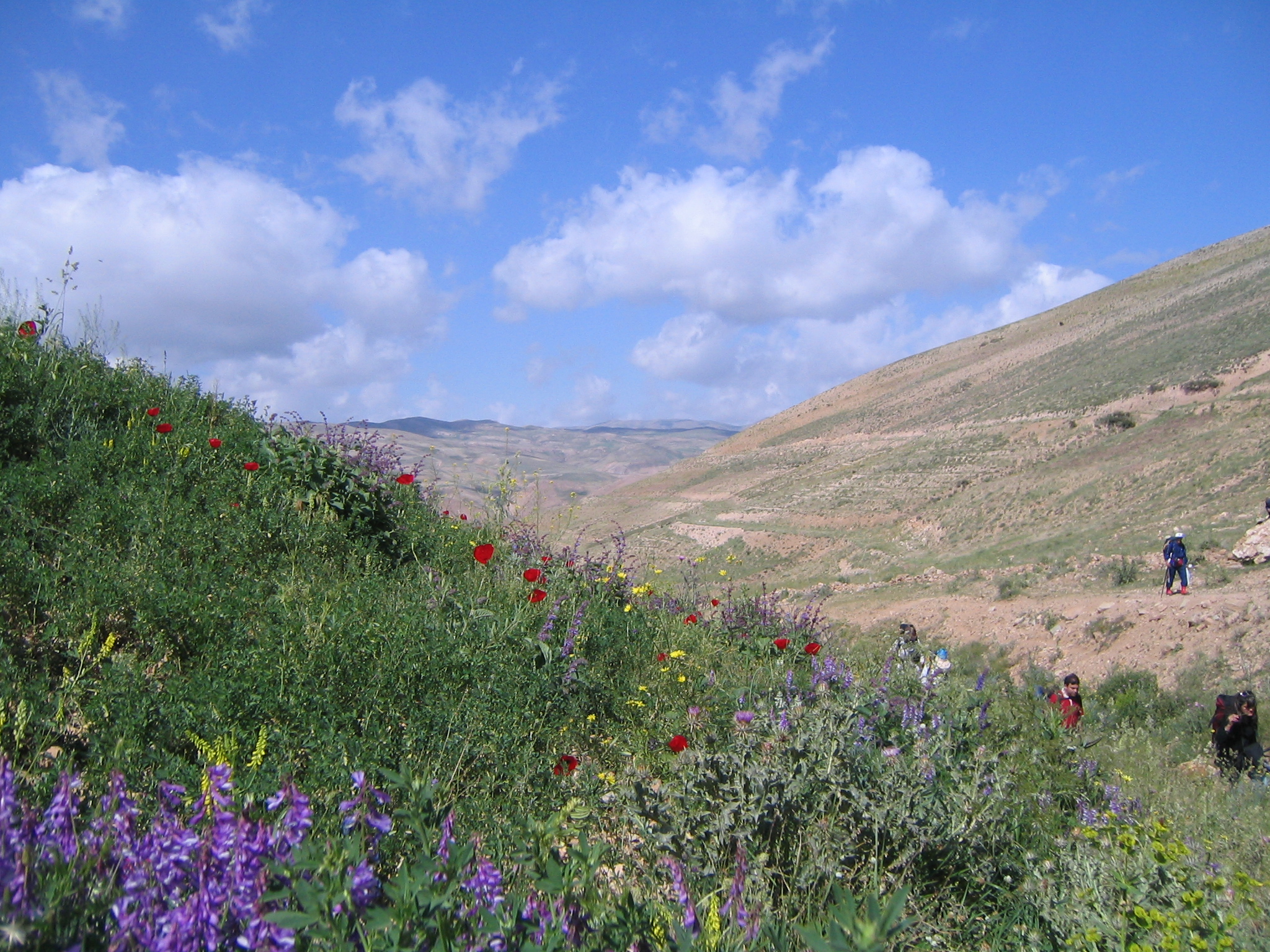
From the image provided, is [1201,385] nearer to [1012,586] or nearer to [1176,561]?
[1012,586]

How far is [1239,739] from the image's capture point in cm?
824

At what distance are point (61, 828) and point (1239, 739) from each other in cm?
1015

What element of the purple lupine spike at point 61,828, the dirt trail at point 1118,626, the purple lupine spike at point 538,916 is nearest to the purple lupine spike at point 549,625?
the purple lupine spike at point 538,916

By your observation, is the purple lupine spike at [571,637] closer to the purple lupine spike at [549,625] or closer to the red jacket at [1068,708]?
the purple lupine spike at [549,625]

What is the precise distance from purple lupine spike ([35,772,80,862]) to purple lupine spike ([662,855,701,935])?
3.76ft

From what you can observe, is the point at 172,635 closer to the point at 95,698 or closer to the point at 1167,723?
the point at 95,698

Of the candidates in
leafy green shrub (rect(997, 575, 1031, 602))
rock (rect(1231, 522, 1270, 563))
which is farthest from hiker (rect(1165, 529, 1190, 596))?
leafy green shrub (rect(997, 575, 1031, 602))

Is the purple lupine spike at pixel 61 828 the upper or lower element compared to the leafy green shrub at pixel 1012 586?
upper

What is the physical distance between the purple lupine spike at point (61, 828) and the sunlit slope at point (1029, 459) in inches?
368

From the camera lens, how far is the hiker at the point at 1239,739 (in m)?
8.10

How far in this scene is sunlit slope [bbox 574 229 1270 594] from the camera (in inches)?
1080

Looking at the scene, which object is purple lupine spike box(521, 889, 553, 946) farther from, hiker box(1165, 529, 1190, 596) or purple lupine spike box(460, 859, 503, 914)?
hiker box(1165, 529, 1190, 596)

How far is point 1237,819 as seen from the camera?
14.9 ft

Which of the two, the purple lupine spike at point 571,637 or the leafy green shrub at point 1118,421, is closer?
the purple lupine spike at point 571,637
